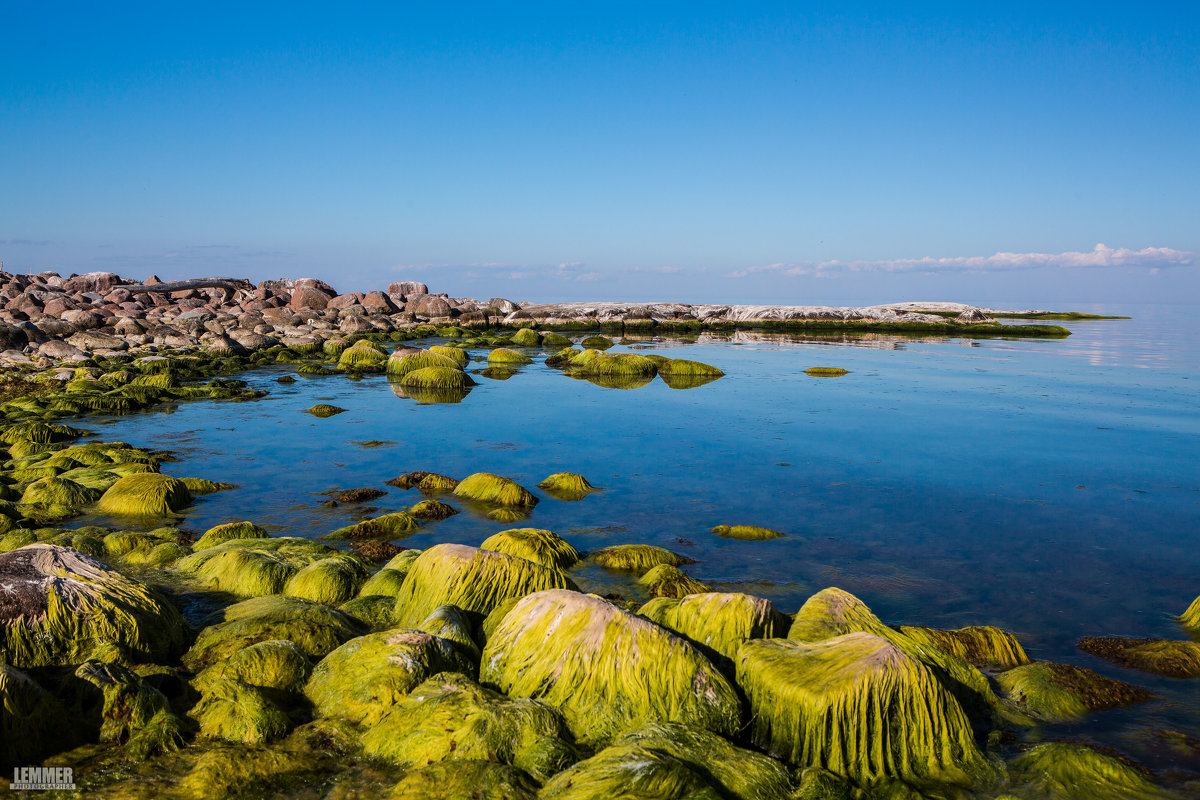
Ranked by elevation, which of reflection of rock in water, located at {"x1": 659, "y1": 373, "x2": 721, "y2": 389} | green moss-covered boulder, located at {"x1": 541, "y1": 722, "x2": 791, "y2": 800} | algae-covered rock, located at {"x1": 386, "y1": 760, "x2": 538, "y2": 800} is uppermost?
green moss-covered boulder, located at {"x1": 541, "y1": 722, "x2": 791, "y2": 800}

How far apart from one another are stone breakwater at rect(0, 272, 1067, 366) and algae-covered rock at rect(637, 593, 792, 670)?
86.2 ft

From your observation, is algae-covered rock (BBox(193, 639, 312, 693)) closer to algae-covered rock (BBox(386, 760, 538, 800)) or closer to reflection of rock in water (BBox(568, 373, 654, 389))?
algae-covered rock (BBox(386, 760, 538, 800))

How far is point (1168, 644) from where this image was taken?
5285 mm

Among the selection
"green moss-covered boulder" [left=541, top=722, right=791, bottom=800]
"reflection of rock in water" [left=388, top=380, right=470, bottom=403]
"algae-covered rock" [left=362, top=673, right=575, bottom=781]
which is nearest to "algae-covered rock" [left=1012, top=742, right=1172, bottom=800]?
"green moss-covered boulder" [left=541, top=722, right=791, bottom=800]

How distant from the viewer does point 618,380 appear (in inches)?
880

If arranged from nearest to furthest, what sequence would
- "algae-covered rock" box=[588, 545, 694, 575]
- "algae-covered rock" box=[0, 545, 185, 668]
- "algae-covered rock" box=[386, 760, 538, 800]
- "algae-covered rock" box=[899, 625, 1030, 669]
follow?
"algae-covered rock" box=[386, 760, 538, 800] < "algae-covered rock" box=[0, 545, 185, 668] < "algae-covered rock" box=[899, 625, 1030, 669] < "algae-covered rock" box=[588, 545, 694, 575]

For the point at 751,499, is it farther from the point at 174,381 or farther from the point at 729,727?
the point at 174,381

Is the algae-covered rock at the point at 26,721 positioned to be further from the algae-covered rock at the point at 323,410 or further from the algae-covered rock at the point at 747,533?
the algae-covered rock at the point at 323,410

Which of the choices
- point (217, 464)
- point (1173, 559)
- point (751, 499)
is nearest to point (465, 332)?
point (217, 464)

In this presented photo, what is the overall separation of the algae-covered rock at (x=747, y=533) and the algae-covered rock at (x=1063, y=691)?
3.08m

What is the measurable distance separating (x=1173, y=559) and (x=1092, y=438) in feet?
22.1

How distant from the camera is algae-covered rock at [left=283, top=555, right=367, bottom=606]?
19.6ft

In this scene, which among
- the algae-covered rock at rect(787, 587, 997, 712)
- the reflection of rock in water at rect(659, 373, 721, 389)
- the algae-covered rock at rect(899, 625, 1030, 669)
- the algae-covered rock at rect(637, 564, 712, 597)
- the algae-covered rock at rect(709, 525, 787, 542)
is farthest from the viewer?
the reflection of rock in water at rect(659, 373, 721, 389)

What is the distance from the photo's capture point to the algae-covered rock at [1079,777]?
3.65 m
